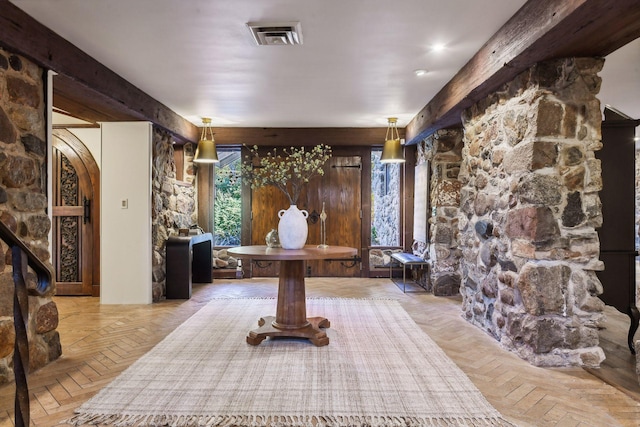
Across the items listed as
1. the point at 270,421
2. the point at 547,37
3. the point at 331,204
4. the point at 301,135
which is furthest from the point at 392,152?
the point at 270,421

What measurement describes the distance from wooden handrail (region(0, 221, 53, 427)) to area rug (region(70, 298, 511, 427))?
2.47 feet

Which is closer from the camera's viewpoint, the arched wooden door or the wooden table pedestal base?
the wooden table pedestal base

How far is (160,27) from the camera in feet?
8.19

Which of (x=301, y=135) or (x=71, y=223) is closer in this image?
(x=71, y=223)

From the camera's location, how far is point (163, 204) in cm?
467

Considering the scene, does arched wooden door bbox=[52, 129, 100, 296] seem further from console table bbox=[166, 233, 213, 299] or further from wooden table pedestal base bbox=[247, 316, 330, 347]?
wooden table pedestal base bbox=[247, 316, 330, 347]

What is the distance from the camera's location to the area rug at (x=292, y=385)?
185 centimetres

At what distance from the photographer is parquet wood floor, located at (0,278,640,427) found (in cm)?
193

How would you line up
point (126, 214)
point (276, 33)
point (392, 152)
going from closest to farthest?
point (276, 33)
point (126, 214)
point (392, 152)

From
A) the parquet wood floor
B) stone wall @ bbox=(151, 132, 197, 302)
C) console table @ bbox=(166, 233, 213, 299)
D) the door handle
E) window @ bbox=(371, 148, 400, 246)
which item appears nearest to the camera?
the parquet wood floor

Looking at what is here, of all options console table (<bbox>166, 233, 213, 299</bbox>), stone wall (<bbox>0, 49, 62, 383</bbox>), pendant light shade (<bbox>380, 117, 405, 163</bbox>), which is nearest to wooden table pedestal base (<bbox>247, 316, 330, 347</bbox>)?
stone wall (<bbox>0, 49, 62, 383</bbox>)

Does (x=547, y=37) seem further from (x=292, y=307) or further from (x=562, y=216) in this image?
(x=292, y=307)

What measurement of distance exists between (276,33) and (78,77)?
1609mm

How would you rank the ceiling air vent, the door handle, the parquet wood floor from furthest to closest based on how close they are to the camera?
the door handle → the ceiling air vent → the parquet wood floor
